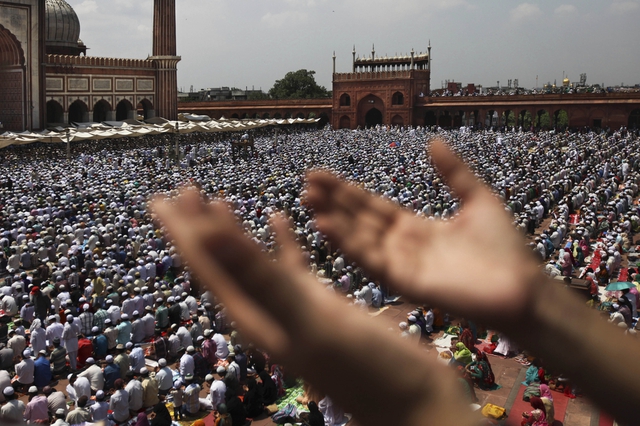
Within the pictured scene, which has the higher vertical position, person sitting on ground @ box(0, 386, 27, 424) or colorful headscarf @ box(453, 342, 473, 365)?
colorful headscarf @ box(453, 342, 473, 365)

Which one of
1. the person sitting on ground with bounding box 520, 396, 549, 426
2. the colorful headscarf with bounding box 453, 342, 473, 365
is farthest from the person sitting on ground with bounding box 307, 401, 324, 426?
the colorful headscarf with bounding box 453, 342, 473, 365

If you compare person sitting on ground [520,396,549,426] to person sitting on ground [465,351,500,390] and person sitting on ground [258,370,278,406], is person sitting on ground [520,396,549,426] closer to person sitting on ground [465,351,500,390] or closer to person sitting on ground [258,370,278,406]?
person sitting on ground [465,351,500,390]

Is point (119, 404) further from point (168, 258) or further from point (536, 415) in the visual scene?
point (168, 258)

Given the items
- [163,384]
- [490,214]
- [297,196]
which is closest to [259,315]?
[490,214]

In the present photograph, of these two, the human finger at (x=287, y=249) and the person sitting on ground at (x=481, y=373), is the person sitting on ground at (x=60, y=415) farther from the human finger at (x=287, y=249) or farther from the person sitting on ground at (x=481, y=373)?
the human finger at (x=287, y=249)

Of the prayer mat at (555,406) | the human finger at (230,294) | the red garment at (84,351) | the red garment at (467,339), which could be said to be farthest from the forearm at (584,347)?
the red garment at (84,351)

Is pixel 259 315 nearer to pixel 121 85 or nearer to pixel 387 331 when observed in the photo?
pixel 387 331

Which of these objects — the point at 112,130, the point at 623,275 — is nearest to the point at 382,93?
the point at 112,130
